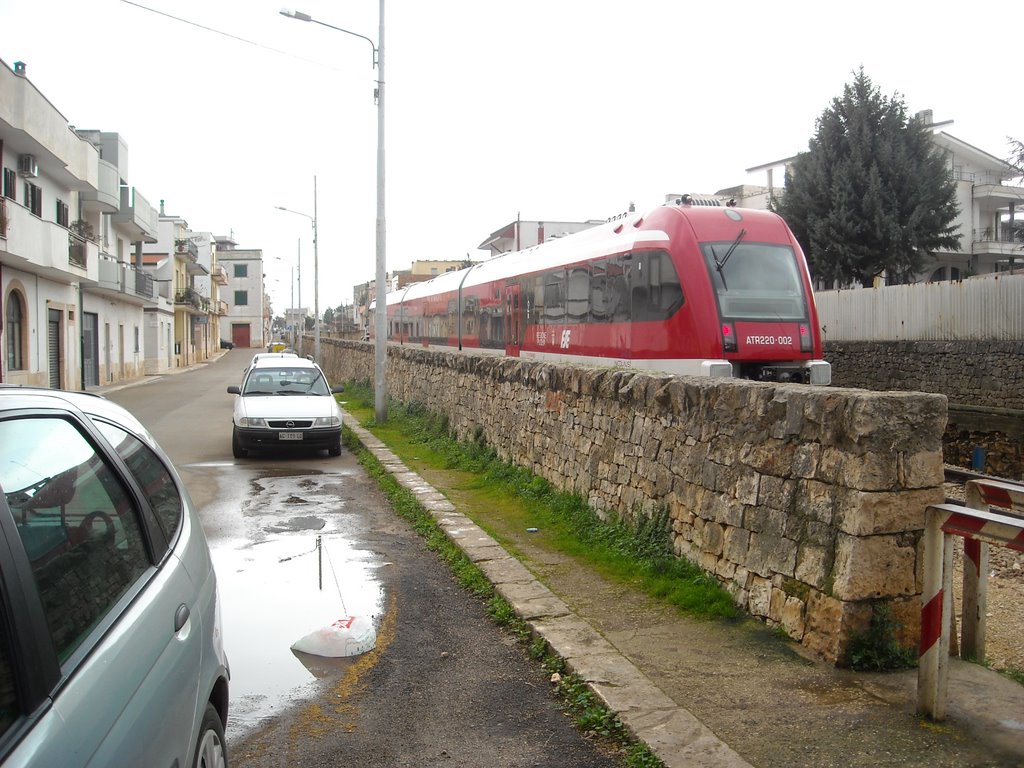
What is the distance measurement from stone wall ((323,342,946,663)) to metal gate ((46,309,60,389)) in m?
25.1

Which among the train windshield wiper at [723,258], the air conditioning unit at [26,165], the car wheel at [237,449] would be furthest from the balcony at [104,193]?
the train windshield wiper at [723,258]

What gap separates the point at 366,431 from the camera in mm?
16062

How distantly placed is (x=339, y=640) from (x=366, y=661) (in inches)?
9.2

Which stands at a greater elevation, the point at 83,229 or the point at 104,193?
the point at 104,193

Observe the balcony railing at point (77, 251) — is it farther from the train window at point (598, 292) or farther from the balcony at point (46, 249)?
the train window at point (598, 292)

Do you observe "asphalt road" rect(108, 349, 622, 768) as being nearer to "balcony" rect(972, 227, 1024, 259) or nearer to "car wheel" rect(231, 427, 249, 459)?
"car wheel" rect(231, 427, 249, 459)

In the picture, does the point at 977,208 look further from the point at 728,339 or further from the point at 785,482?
the point at 785,482

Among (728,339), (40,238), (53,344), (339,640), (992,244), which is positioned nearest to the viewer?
(339,640)

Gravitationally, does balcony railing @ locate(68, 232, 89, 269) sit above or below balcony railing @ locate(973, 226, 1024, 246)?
below

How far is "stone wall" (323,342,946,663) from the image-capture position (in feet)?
13.4

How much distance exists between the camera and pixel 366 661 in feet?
15.5

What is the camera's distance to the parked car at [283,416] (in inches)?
506

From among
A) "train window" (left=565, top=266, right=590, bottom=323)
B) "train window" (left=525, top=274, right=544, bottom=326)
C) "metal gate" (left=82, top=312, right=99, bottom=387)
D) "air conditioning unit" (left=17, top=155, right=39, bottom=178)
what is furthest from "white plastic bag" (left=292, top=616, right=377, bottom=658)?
"metal gate" (left=82, top=312, right=99, bottom=387)

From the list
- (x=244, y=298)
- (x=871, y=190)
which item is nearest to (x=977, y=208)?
(x=871, y=190)
